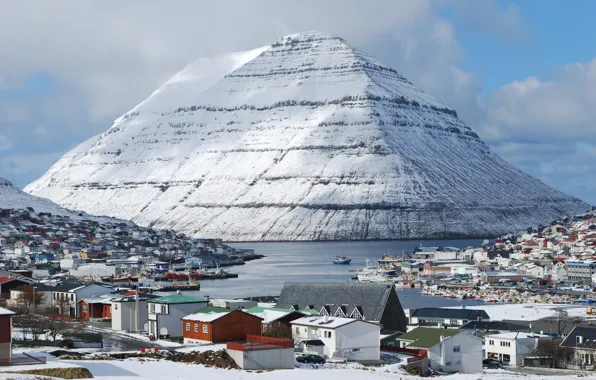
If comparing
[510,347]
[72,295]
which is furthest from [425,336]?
[72,295]

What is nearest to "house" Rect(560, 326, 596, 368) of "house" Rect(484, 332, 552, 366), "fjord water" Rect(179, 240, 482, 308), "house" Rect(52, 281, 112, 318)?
"house" Rect(484, 332, 552, 366)

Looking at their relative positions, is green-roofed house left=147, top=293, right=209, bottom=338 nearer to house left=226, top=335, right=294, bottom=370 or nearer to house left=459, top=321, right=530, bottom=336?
house left=226, top=335, right=294, bottom=370

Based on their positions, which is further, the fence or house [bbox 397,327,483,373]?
house [bbox 397,327,483,373]

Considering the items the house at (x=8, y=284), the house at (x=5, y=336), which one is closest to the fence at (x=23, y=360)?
the house at (x=5, y=336)

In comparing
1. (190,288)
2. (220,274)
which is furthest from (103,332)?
(220,274)

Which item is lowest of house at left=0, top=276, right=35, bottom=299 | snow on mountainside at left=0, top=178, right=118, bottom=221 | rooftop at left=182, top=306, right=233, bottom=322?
rooftop at left=182, top=306, right=233, bottom=322

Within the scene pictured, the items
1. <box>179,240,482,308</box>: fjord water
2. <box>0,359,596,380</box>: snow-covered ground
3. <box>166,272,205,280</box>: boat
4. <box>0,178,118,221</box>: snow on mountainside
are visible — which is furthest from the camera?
<box>0,178,118,221</box>: snow on mountainside

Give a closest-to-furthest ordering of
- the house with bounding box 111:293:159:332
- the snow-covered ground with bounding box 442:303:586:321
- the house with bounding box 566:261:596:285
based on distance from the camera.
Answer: the house with bounding box 111:293:159:332
the snow-covered ground with bounding box 442:303:586:321
the house with bounding box 566:261:596:285
